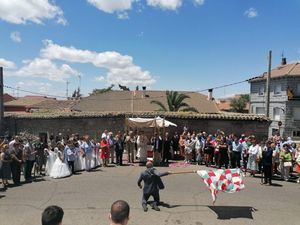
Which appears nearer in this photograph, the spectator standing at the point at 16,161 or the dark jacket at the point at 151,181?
the dark jacket at the point at 151,181

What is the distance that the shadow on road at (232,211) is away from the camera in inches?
384

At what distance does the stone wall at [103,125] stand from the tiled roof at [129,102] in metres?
22.1

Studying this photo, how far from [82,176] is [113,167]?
261 cm

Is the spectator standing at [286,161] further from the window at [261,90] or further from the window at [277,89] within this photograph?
the window at [261,90]

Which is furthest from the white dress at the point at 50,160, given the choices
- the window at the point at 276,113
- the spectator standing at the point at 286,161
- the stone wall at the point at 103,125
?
the window at the point at 276,113

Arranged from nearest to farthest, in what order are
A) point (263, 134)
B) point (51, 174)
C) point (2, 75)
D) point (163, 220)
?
1. point (163, 220)
2. point (51, 174)
3. point (263, 134)
4. point (2, 75)

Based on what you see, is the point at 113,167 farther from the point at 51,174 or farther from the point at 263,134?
the point at 263,134

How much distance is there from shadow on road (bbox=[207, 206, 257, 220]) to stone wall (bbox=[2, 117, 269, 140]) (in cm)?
1046

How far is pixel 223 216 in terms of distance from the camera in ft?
32.0

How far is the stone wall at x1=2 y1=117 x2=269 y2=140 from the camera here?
20.5 meters

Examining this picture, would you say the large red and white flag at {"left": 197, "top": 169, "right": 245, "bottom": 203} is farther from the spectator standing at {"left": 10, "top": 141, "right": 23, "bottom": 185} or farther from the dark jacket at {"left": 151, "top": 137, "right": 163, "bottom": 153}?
the dark jacket at {"left": 151, "top": 137, "right": 163, "bottom": 153}

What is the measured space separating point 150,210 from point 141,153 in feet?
27.5

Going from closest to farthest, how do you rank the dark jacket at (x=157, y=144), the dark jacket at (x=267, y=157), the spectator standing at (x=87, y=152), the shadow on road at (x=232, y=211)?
the shadow on road at (x=232, y=211) < the dark jacket at (x=267, y=157) < the spectator standing at (x=87, y=152) < the dark jacket at (x=157, y=144)

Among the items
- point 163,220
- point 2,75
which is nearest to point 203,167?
point 163,220
